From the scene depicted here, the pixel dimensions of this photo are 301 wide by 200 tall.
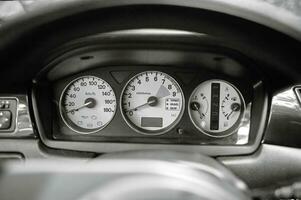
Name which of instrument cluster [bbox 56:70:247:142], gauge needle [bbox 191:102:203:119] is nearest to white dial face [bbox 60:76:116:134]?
instrument cluster [bbox 56:70:247:142]

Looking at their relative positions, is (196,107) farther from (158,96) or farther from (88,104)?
(88,104)

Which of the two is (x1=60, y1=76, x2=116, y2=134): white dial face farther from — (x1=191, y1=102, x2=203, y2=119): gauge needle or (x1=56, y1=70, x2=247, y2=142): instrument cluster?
(x1=191, y1=102, x2=203, y2=119): gauge needle

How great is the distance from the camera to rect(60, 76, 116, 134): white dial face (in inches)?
87.9

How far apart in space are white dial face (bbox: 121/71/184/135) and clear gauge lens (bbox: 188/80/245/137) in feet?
0.20

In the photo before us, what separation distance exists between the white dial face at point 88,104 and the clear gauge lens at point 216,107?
0.31 metres

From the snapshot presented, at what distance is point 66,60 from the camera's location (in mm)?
2094

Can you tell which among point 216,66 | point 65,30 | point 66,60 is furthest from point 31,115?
point 216,66

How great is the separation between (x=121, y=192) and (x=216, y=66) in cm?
119

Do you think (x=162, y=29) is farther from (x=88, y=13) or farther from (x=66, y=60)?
(x=66, y=60)

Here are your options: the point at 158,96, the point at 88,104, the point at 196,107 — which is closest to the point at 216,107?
the point at 196,107

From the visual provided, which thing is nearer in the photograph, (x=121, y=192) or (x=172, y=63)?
(x=121, y=192)

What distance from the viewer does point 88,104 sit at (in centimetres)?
224

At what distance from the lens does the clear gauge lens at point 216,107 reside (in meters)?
2.19

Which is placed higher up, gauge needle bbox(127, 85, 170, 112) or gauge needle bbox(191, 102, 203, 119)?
gauge needle bbox(127, 85, 170, 112)
